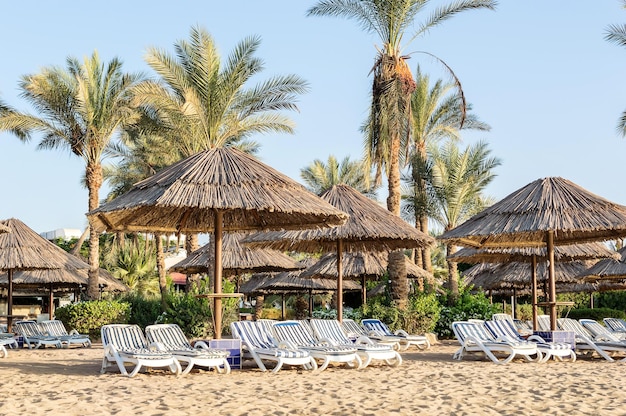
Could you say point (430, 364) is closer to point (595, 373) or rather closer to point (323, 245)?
point (595, 373)

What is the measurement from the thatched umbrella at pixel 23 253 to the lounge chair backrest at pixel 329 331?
26.6 feet

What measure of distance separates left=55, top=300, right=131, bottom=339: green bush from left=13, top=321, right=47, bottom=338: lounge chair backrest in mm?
3573

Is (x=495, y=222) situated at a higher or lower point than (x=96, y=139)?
lower

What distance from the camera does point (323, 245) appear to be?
15.8 meters

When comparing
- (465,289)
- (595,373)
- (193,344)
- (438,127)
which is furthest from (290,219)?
(438,127)

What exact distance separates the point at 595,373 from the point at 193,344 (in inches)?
222

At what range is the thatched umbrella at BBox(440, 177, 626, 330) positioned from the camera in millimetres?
12547

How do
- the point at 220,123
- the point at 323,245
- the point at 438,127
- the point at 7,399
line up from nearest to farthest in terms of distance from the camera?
the point at 7,399 < the point at 323,245 < the point at 220,123 < the point at 438,127

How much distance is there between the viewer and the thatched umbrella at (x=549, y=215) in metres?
12.5

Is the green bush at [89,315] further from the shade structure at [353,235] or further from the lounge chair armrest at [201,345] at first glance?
the lounge chair armrest at [201,345]

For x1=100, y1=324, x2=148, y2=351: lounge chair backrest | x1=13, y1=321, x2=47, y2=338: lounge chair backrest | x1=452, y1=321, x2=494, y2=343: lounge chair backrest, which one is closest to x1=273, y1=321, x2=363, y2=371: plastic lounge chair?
x1=452, y1=321, x2=494, y2=343: lounge chair backrest

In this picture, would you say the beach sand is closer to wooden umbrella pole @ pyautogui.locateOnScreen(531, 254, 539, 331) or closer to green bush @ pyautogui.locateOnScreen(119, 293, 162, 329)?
wooden umbrella pole @ pyautogui.locateOnScreen(531, 254, 539, 331)

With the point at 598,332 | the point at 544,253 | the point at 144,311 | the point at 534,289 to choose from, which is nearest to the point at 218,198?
the point at 598,332

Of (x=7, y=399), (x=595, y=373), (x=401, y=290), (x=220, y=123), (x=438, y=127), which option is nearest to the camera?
(x=7, y=399)
